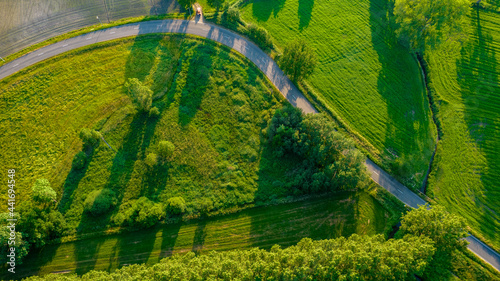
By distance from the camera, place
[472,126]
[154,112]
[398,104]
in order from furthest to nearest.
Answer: [398,104], [472,126], [154,112]

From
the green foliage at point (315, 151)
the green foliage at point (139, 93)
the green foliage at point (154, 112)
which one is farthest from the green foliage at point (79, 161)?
the green foliage at point (315, 151)

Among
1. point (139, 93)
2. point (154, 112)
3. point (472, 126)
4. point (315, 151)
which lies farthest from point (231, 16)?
point (472, 126)

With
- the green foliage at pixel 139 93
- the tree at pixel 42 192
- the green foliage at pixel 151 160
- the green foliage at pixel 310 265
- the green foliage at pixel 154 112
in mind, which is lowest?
the green foliage at pixel 310 265

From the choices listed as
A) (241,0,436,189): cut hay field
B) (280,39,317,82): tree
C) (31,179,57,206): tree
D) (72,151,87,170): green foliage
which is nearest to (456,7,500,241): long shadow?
(241,0,436,189): cut hay field

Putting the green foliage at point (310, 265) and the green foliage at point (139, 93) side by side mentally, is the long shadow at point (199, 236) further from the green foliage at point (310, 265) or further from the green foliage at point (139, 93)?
the green foliage at point (139, 93)

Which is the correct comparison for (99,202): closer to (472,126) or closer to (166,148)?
(166,148)

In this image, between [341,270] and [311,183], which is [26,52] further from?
[341,270]

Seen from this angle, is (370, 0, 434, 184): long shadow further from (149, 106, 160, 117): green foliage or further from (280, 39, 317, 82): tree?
(149, 106, 160, 117): green foliage
